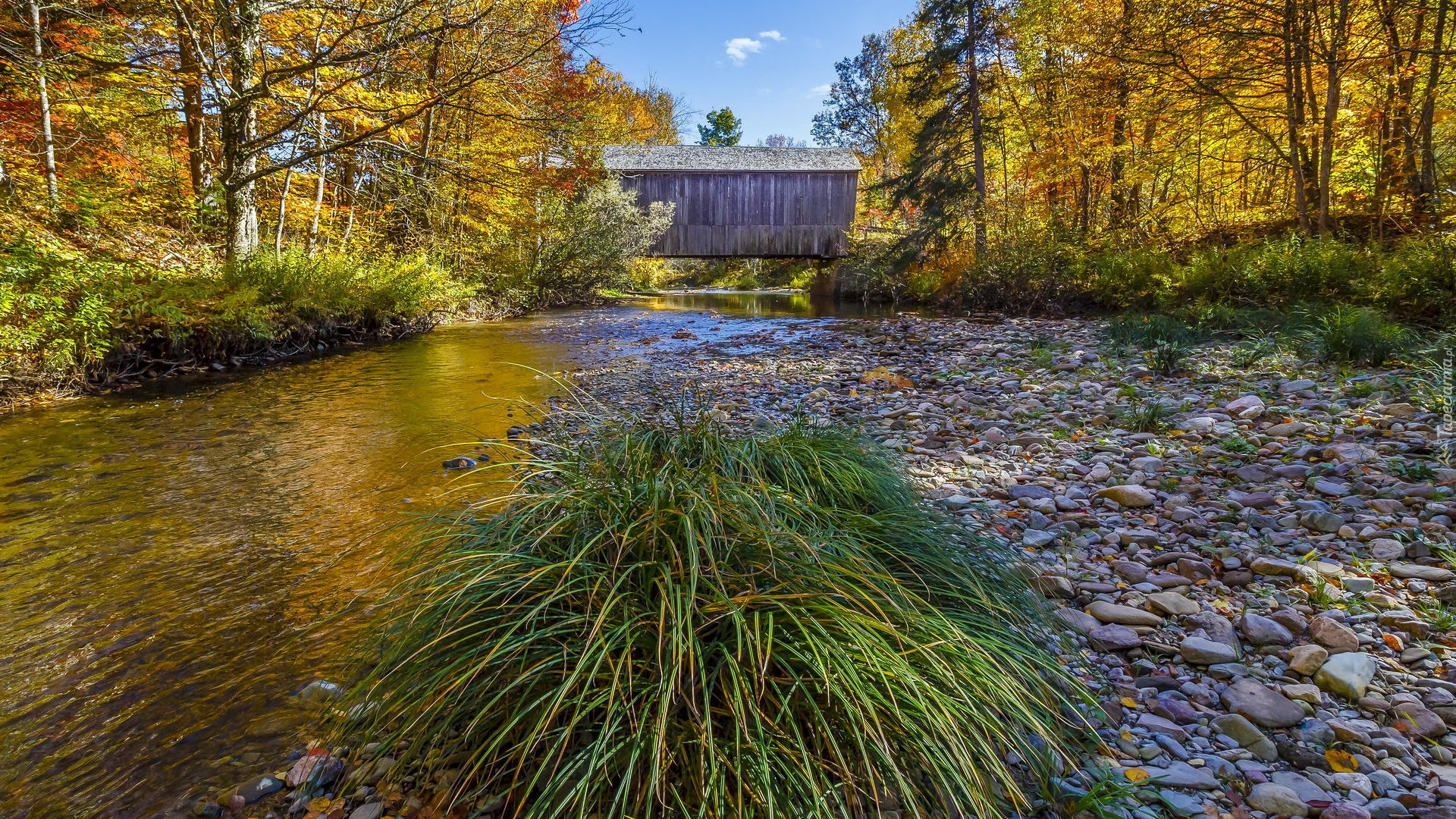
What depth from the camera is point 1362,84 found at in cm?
924

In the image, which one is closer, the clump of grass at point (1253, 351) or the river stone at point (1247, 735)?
the river stone at point (1247, 735)

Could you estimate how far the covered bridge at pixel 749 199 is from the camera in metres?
26.6

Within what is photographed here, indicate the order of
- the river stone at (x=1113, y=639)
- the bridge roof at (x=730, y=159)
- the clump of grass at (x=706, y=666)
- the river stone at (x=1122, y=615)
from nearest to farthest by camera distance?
the clump of grass at (x=706, y=666) → the river stone at (x=1113, y=639) → the river stone at (x=1122, y=615) → the bridge roof at (x=730, y=159)

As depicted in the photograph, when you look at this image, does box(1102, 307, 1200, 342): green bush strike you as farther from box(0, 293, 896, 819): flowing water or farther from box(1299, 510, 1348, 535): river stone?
box(0, 293, 896, 819): flowing water

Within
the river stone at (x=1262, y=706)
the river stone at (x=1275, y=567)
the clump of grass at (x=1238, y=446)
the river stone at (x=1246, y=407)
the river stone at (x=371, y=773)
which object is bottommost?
the river stone at (x=371, y=773)

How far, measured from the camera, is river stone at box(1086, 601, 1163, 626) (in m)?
2.33

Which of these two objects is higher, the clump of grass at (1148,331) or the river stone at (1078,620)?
the clump of grass at (1148,331)

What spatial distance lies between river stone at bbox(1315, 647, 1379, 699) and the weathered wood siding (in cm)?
2609

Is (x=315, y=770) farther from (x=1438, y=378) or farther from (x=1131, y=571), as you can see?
(x=1438, y=378)

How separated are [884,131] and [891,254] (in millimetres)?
20852

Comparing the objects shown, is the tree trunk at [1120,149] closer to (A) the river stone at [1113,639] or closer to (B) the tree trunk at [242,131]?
(A) the river stone at [1113,639]

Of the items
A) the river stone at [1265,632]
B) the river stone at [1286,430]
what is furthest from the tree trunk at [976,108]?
the river stone at [1265,632]

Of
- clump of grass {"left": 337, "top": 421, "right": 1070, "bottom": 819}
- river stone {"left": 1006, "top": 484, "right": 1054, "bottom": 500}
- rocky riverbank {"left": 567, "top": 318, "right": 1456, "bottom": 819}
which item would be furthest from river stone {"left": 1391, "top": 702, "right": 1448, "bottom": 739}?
river stone {"left": 1006, "top": 484, "right": 1054, "bottom": 500}

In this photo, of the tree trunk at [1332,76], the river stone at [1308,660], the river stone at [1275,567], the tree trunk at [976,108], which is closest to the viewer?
the river stone at [1308,660]
